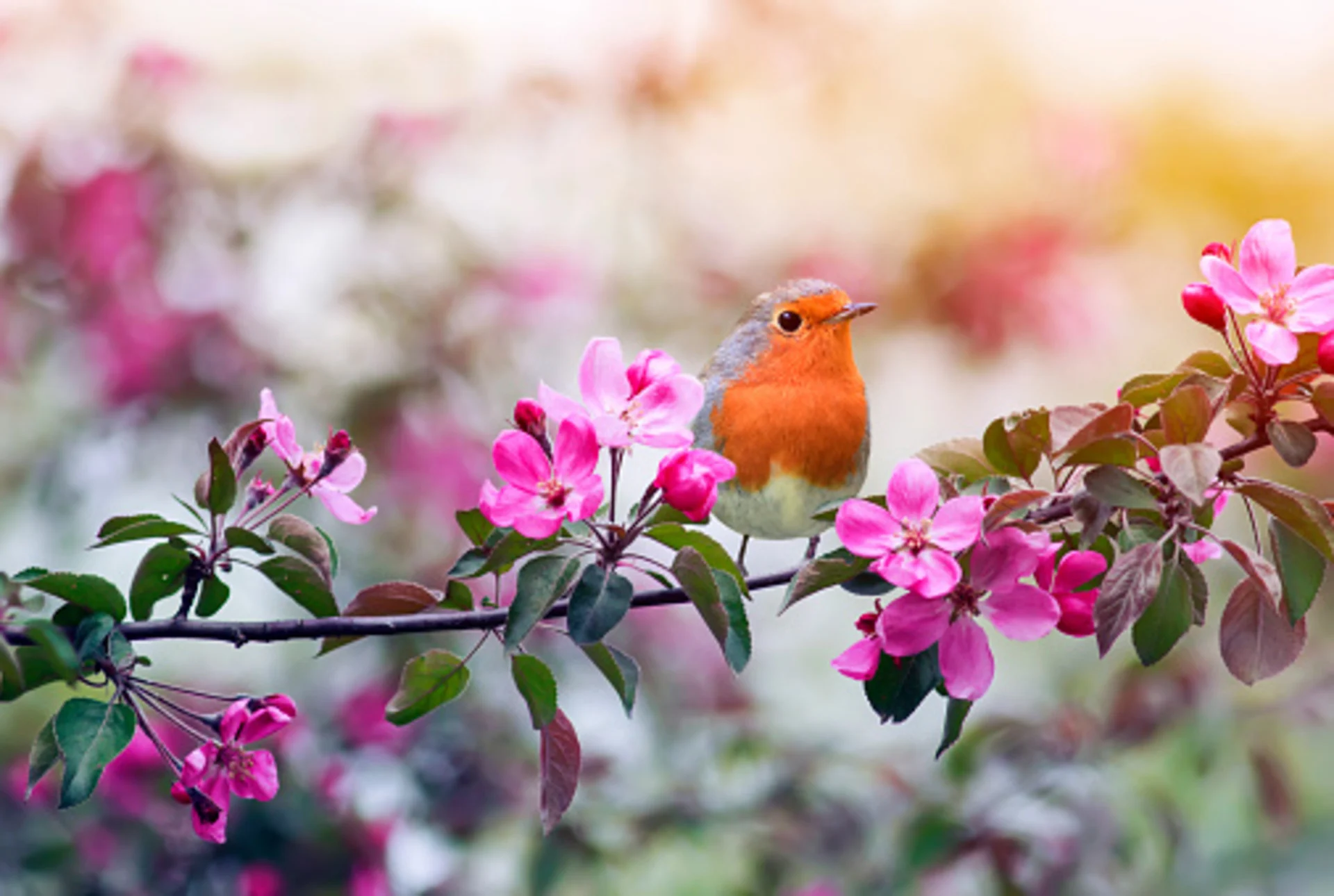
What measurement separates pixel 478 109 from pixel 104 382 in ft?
3.41

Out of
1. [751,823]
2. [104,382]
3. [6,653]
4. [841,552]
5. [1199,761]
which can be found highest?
[841,552]

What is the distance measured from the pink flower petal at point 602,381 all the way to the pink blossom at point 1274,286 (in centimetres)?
37

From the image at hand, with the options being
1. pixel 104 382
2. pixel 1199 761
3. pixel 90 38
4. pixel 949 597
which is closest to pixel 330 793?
pixel 104 382

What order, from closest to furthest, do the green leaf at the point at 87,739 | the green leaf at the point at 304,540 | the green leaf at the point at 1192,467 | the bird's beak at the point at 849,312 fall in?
the green leaf at the point at 1192,467
the green leaf at the point at 87,739
the green leaf at the point at 304,540
the bird's beak at the point at 849,312

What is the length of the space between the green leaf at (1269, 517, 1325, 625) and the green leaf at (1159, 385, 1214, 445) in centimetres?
9

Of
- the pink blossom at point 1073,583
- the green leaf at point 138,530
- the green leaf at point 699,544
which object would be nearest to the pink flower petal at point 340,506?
the green leaf at point 138,530

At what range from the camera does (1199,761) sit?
209 centimetres

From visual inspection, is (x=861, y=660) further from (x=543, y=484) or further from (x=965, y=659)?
(x=543, y=484)

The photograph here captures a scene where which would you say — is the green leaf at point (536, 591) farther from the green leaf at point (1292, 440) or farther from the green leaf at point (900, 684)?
the green leaf at point (1292, 440)

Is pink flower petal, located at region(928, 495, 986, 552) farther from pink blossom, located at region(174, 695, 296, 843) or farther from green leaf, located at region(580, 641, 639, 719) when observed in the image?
pink blossom, located at region(174, 695, 296, 843)

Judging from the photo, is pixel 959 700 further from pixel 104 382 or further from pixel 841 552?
pixel 104 382

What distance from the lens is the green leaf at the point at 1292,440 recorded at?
747 mm

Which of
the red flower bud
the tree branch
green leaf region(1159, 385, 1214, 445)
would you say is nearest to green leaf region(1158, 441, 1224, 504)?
green leaf region(1159, 385, 1214, 445)

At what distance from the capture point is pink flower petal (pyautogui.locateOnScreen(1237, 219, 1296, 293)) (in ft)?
2.68
